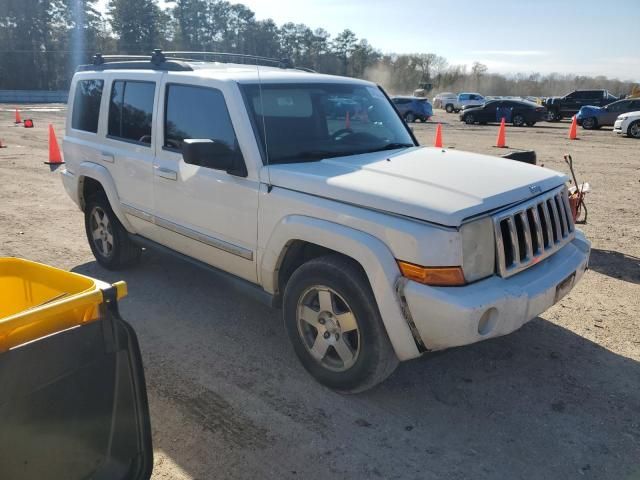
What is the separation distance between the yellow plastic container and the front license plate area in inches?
99.3

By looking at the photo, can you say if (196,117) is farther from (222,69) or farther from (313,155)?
(313,155)

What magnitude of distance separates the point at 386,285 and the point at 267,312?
1.90 m

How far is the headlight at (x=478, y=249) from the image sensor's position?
9.41ft

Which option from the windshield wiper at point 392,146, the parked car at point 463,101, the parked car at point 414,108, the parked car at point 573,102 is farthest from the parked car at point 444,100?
the windshield wiper at point 392,146

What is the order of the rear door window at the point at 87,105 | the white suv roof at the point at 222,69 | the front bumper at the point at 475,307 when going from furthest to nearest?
the rear door window at the point at 87,105 → the white suv roof at the point at 222,69 → the front bumper at the point at 475,307

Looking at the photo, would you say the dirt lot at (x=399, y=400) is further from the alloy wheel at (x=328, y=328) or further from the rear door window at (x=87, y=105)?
the rear door window at (x=87, y=105)

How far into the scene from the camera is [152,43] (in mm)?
71188

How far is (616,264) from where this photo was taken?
5.71 metres

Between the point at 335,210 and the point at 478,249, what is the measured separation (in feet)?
2.74

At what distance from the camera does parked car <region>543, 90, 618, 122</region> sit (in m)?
30.4

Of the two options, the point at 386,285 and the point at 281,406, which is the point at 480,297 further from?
the point at 281,406

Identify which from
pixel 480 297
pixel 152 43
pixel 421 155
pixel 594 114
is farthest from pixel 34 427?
pixel 152 43

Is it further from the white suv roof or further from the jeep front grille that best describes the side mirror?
the jeep front grille

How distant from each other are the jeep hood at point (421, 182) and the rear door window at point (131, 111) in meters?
1.62
